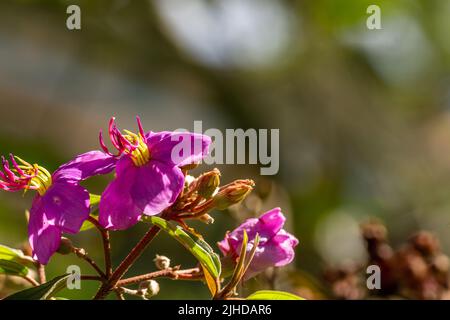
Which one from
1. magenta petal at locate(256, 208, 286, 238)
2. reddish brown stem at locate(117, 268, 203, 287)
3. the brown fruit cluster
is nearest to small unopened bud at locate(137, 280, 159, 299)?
reddish brown stem at locate(117, 268, 203, 287)

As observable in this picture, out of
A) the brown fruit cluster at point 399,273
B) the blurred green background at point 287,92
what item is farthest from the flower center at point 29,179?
the blurred green background at point 287,92

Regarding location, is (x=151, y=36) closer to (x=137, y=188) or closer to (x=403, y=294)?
(x=403, y=294)

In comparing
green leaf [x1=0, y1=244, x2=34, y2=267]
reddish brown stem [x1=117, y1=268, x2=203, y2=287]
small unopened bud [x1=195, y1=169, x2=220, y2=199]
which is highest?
small unopened bud [x1=195, y1=169, x2=220, y2=199]

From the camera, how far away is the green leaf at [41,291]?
684 millimetres

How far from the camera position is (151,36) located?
10.5 feet

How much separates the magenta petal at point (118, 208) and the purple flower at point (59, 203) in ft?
0.06

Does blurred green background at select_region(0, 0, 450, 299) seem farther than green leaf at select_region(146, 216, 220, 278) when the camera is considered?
Yes

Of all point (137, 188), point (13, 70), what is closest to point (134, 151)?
point (137, 188)

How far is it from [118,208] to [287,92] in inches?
108

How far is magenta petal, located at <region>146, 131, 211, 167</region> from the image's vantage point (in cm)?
71

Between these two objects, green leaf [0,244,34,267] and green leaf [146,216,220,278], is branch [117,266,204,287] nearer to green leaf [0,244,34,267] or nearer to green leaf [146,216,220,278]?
green leaf [146,216,220,278]

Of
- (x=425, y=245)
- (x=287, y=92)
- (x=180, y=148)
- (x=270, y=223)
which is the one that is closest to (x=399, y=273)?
(x=425, y=245)

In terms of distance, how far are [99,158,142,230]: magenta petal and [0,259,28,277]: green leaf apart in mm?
150

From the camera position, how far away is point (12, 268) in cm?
79
